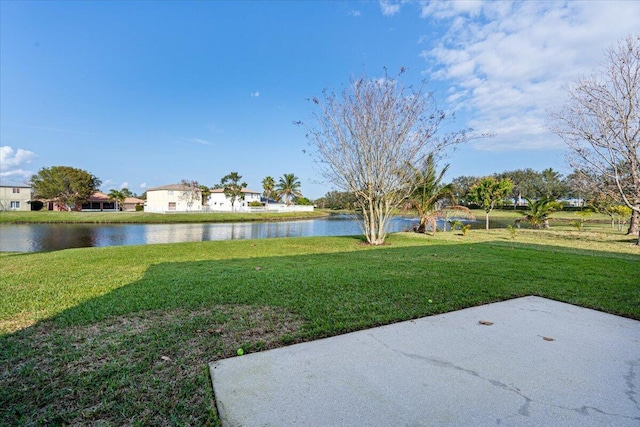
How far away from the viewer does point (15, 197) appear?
43125 mm

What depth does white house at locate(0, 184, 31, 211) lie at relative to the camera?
42156mm

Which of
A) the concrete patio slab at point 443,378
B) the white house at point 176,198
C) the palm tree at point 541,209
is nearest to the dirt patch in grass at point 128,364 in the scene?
the concrete patio slab at point 443,378

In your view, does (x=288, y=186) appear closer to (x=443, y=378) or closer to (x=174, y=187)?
(x=174, y=187)

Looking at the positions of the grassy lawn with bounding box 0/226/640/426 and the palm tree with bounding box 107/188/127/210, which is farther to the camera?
the palm tree with bounding box 107/188/127/210

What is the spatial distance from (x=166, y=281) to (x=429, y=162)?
1046 cm

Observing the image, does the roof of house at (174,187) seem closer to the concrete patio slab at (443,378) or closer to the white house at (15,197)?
the white house at (15,197)

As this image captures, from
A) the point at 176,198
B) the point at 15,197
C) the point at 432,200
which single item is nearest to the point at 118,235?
the point at 432,200

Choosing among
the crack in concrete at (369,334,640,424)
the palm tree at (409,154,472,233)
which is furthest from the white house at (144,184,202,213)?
the crack in concrete at (369,334,640,424)

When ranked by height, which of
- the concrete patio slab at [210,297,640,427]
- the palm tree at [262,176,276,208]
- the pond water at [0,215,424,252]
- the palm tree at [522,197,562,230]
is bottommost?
the pond water at [0,215,424,252]

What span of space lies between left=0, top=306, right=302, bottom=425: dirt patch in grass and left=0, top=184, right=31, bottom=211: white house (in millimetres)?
54547

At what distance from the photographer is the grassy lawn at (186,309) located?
2.02 metres

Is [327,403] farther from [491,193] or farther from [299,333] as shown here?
[491,193]

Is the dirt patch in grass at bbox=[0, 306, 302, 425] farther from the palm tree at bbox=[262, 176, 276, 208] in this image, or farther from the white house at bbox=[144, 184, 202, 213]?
the palm tree at bbox=[262, 176, 276, 208]

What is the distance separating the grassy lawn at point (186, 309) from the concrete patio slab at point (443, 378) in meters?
0.27
